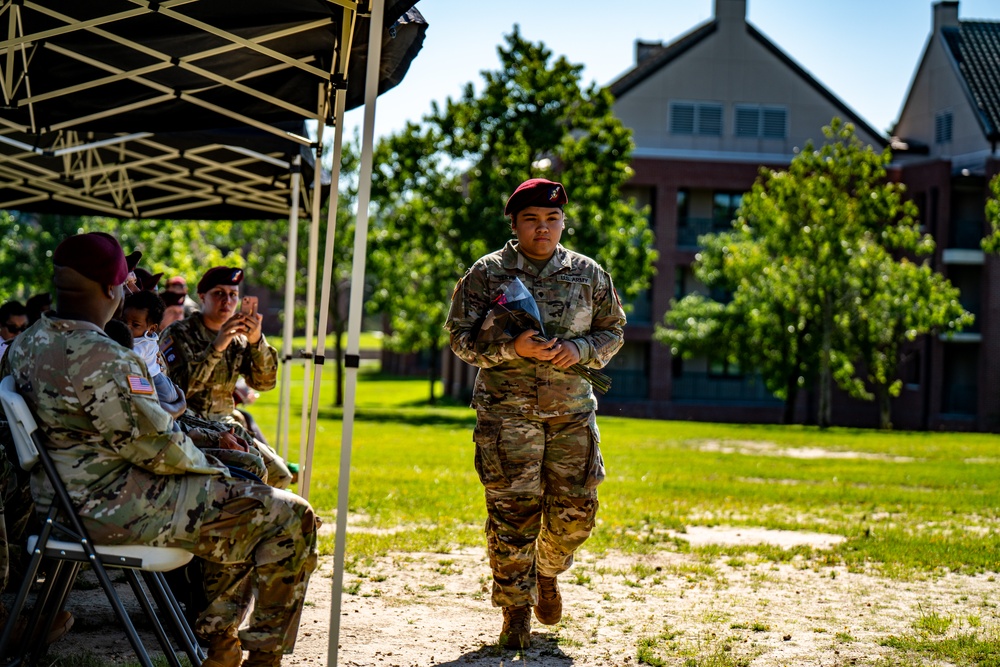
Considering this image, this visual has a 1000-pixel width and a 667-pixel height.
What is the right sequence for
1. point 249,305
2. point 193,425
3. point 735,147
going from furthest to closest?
point 735,147 < point 249,305 < point 193,425

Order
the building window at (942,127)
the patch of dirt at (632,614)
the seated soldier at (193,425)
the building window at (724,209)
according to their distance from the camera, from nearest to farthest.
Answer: the seated soldier at (193,425)
the patch of dirt at (632,614)
the building window at (942,127)
the building window at (724,209)

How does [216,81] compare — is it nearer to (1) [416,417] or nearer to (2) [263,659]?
(2) [263,659]

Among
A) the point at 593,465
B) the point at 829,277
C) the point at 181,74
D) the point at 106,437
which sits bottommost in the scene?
the point at 593,465

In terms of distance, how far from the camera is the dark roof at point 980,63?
1795 inches

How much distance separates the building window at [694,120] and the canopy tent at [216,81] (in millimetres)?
41297

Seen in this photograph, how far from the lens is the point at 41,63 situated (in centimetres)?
748

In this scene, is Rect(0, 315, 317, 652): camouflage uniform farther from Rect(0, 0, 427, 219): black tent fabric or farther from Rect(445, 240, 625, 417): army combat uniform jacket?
Rect(0, 0, 427, 219): black tent fabric

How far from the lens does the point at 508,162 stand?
3531 cm

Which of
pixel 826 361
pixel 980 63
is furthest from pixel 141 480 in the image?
pixel 980 63

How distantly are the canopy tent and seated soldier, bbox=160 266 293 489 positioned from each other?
2.44 feet

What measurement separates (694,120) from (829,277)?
49.4ft

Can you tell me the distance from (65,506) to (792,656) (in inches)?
144

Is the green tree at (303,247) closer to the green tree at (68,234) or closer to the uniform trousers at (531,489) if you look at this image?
the green tree at (68,234)

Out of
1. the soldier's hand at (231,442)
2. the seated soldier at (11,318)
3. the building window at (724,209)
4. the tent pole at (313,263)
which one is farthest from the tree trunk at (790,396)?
the soldier's hand at (231,442)
